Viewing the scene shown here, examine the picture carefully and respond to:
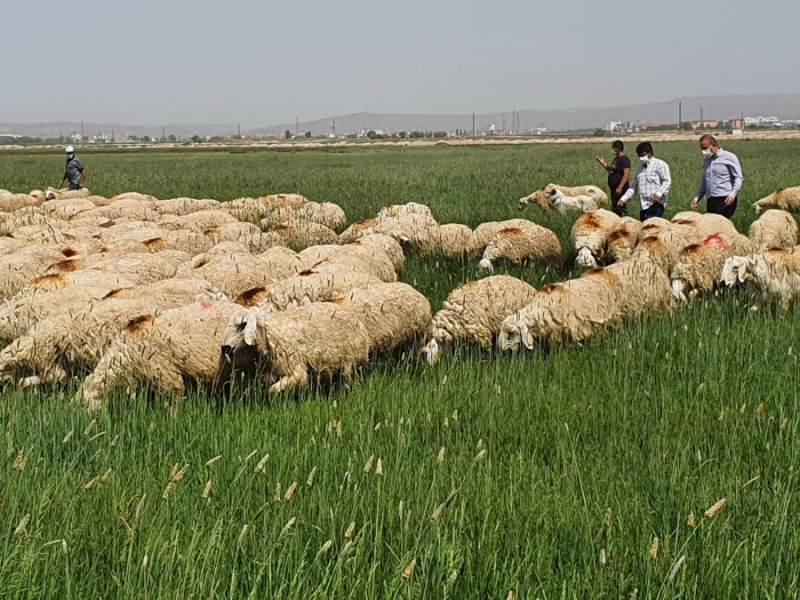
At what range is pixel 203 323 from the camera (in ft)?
20.9

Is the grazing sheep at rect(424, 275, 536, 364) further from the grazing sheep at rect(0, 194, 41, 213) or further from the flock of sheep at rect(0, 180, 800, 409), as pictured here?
the grazing sheep at rect(0, 194, 41, 213)

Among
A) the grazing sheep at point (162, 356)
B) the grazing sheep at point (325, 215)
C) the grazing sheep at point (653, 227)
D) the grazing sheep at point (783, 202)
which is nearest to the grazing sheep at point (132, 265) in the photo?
the grazing sheep at point (162, 356)

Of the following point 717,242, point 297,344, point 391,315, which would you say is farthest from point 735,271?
point 297,344

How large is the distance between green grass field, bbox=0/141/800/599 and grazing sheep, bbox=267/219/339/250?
7.34 meters

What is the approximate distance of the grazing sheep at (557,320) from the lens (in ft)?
24.0

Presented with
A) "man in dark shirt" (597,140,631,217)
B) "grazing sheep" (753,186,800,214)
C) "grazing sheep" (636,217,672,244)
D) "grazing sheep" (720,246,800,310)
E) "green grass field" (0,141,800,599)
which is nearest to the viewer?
"green grass field" (0,141,800,599)

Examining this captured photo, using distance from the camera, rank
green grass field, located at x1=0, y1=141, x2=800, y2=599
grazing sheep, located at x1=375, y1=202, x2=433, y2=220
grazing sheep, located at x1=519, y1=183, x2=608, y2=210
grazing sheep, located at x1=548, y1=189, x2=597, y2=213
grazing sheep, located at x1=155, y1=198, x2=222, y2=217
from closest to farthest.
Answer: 1. green grass field, located at x1=0, y1=141, x2=800, y2=599
2. grazing sheep, located at x1=375, y1=202, x2=433, y2=220
3. grazing sheep, located at x1=155, y1=198, x2=222, y2=217
4. grazing sheep, located at x1=548, y1=189, x2=597, y2=213
5. grazing sheep, located at x1=519, y1=183, x2=608, y2=210

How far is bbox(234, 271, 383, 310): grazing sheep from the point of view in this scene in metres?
7.86

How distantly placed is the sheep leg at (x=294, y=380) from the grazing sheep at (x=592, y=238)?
582 cm

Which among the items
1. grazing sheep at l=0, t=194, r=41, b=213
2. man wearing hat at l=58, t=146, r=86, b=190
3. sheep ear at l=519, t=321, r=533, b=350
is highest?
man wearing hat at l=58, t=146, r=86, b=190

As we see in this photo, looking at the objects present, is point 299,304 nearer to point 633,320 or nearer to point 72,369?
point 72,369

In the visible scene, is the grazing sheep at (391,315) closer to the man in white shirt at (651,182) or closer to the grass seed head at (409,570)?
the grass seed head at (409,570)

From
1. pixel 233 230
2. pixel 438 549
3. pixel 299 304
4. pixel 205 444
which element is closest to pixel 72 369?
pixel 299 304

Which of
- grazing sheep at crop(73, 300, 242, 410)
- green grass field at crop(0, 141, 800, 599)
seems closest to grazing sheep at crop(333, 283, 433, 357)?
green grass field at crop(0, 141, 800, 599)
